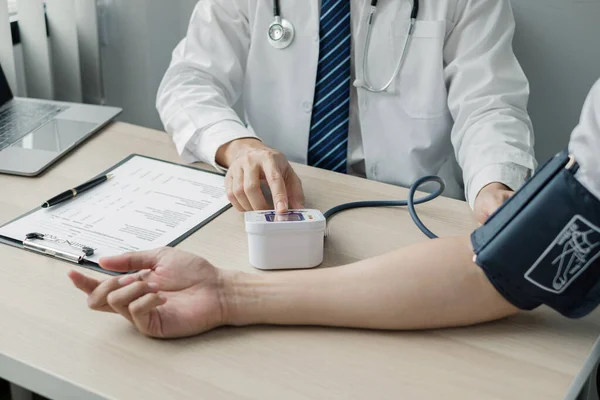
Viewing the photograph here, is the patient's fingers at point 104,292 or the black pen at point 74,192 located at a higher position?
the patient's fingers at point 104,292

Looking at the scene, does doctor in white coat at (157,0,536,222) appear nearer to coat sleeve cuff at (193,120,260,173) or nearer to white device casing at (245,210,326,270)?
coat sleeve cuff at (193,120,260,173)

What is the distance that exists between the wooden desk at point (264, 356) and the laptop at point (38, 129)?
1.07 ft

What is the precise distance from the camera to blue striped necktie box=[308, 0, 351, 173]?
133cm

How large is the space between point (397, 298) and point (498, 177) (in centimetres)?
40

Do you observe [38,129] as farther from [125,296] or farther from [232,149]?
[125,296]

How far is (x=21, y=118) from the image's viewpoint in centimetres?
138

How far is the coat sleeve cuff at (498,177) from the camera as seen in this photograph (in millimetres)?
1087

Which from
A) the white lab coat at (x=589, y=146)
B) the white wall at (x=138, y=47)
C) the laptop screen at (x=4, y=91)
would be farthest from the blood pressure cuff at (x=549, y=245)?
the white wall at (x=138, y=47)

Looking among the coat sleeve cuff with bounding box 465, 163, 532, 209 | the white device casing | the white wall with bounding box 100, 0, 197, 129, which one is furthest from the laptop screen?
the coat sleeve cuff with bounding box 465, 163, 532, 209

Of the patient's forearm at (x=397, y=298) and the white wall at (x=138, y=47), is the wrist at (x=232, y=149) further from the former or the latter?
the white wall at (x=138, y=47)

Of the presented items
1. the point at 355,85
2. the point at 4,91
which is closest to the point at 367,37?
the point at 355,85

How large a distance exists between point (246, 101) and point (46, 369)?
2.98 feet

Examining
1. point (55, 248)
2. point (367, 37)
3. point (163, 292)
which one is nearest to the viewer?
point (163, 292)

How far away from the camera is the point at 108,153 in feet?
4.10
